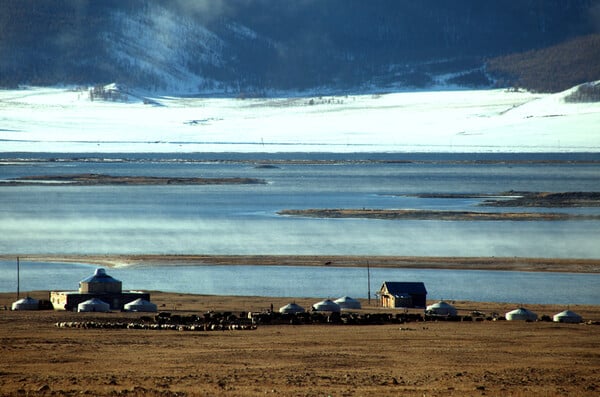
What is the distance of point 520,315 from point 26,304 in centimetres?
983

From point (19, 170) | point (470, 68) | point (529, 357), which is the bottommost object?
point (529, 357)

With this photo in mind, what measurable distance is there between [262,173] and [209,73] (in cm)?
10018

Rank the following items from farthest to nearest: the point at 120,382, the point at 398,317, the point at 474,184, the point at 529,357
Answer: the point at 474,184 → the point at 398,317 → the point at 529,357 → the point at 120,382

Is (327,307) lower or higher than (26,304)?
lower

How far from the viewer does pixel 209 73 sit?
198 metres

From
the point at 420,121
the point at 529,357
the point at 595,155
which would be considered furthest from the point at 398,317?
the point at 420,121

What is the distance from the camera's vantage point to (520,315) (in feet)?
94.0

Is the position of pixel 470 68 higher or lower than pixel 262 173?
higher

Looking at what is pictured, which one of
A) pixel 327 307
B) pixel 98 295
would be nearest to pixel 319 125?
pixel 98 295

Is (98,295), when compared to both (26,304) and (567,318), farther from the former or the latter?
(567,318)

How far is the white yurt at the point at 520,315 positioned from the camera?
28539 millimetres

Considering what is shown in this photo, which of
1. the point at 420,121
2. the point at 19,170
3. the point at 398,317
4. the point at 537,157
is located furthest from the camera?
the point at 420,121

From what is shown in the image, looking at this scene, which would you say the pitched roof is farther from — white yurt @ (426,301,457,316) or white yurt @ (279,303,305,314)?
white yurt @ (279,303,305,314)

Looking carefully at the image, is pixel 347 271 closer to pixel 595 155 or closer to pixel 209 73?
pixel 595 155
